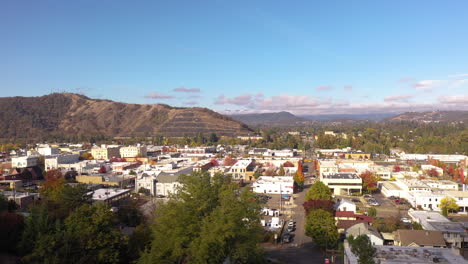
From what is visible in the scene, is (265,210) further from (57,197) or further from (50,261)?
(50,261)

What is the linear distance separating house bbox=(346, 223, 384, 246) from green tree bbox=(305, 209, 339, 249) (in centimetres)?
74

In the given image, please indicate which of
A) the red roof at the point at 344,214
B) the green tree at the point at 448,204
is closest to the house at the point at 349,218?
the red roof at the point at 344,214

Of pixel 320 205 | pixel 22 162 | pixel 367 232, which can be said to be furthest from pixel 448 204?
pixel 22 162

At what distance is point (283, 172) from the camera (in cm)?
2375

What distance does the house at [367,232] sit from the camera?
10.3 m

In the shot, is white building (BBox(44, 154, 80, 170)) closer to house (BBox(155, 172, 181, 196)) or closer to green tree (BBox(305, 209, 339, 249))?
house (BBox(155, 172, 181, 196))

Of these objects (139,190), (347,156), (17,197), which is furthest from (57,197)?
(347,156)

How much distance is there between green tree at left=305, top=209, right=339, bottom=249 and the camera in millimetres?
10180

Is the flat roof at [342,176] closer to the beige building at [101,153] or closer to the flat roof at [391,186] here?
the flat roof at [391,186]

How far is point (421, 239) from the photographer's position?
10086 mm

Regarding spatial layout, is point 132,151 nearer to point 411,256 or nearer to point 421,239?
point 421,239

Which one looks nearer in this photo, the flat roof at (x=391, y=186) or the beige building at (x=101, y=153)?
the flat roof at (x=391, y=186)

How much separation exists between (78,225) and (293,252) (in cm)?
637

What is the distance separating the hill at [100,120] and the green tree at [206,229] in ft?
188
